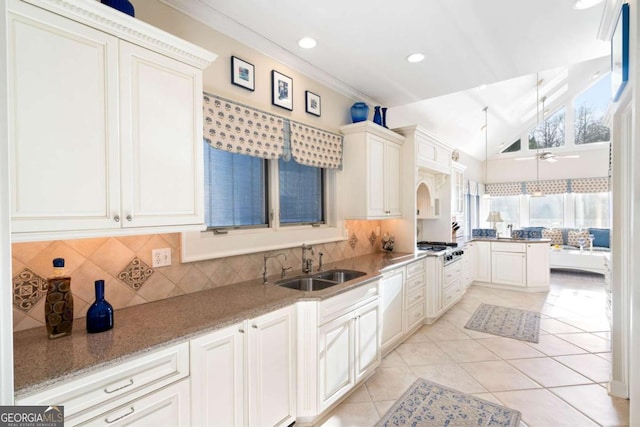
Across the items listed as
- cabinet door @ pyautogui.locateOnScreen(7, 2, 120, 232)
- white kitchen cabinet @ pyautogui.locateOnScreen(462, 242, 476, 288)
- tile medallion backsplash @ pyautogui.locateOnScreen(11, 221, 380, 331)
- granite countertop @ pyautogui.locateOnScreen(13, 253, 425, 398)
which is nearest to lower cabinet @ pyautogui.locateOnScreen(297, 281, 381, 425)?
granite countertop @ pyautogui.locateOnScreen(13, 253, 425, 398)

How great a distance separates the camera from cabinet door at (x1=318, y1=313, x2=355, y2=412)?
2.15 m

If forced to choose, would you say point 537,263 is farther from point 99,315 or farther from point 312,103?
point 99,315

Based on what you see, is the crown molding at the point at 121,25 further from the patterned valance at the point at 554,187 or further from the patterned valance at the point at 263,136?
the patterned valance at the point at 554,187

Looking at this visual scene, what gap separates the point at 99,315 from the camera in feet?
4.73

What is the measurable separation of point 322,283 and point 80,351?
1857mm

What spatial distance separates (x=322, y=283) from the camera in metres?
2.81

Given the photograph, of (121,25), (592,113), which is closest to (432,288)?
(121,25)

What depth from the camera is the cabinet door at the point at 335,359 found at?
2146 millimetres

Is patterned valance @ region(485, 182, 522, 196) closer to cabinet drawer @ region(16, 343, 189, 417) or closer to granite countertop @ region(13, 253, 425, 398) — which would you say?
granite countertop @ region(13, 253, 425, 398)

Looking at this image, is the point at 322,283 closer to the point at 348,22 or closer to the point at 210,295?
the point at 210,295

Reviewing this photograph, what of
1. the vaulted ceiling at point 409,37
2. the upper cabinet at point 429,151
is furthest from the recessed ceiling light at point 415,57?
the upper cabinet at point 429,151

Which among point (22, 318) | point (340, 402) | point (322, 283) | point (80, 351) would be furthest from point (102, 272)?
point (340, 402)

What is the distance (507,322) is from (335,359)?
3.09 m

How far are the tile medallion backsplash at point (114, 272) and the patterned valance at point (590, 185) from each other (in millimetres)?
8527
